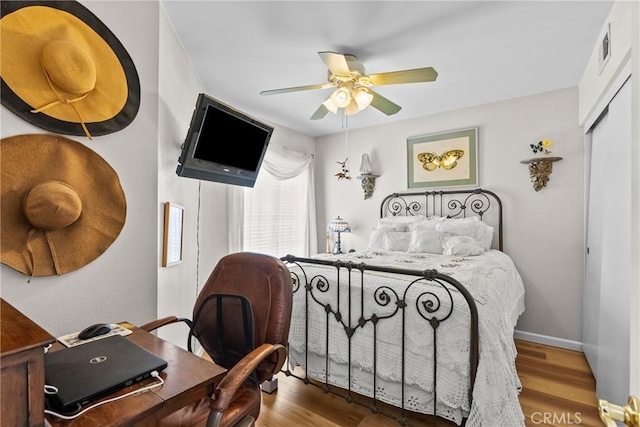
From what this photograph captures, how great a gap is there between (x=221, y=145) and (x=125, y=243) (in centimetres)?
95

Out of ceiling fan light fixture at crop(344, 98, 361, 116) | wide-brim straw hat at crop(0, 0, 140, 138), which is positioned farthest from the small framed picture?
ceiling fan light fixture at crop(344, 98, 361, 116)

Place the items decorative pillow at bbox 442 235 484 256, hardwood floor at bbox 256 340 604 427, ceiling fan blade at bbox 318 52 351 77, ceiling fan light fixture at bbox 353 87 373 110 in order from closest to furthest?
hardwood floor at bbox 256 340 604 427
ceiling fan blade at bbox 318 52 351 77
ceiling fan light fixture at bbox 353 87 373 110
decorative pillow at bbox 442 235 484 256

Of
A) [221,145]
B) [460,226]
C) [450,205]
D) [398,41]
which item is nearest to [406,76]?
[398,41]

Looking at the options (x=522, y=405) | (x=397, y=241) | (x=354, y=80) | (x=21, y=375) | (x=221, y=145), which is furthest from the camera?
(x=397, y=241)

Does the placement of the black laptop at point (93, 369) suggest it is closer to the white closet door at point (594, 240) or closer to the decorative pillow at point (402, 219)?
the white closet door at point (594, 240)

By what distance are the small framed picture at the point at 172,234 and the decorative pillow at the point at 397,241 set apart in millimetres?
2289

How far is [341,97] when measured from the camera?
2.38 m

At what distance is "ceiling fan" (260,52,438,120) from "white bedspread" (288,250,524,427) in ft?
4.57

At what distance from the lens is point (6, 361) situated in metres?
0.59

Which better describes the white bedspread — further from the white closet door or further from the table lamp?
the table lamp

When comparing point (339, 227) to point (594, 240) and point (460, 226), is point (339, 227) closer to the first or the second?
point (460, 226)

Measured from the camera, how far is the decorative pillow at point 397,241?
11.4 ft

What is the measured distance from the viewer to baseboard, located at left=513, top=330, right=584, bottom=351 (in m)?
2.94

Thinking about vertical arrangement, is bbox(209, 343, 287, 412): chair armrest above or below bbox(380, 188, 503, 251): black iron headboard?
below
